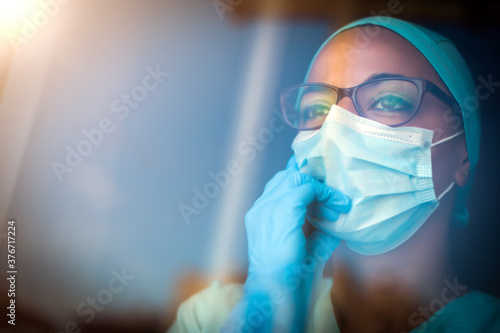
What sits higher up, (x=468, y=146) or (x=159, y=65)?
(x=159, y=65)

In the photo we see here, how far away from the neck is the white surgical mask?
0.04m

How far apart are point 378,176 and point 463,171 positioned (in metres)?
0.25

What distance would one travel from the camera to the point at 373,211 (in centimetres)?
100

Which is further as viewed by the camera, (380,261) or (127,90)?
(127,90)

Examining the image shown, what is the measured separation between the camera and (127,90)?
1.24 meters

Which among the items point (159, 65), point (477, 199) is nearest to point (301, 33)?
point (159, 65)

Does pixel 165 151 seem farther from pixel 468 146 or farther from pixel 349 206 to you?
pixel 468 146

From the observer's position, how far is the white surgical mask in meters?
1.00

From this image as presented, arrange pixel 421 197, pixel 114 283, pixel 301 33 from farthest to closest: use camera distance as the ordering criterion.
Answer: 1. pixel 301 33
2. pixel 114 283
3. pixel 421 197

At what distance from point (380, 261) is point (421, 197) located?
199mm
